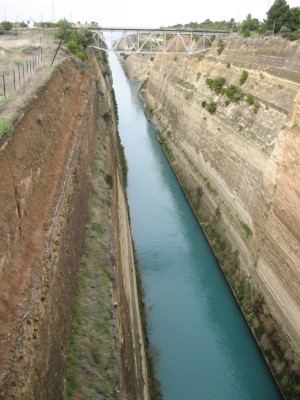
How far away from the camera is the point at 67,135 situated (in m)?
10.6

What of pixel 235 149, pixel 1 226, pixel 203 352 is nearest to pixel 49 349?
pixel 1 226

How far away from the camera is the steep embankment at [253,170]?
10367 millimetres

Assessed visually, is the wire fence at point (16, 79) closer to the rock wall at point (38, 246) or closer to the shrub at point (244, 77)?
the rock wall at point (38, 246)

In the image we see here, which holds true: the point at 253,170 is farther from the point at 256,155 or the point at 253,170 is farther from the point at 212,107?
the point at 212,107

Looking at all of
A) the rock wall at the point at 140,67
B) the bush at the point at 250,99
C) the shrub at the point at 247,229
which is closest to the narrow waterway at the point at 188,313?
the shrub at the point at 247,229

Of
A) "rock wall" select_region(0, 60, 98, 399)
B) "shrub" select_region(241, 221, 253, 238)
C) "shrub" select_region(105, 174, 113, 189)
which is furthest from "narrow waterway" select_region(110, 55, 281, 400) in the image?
"rock wall" select_region(0, 60, 98, 399)

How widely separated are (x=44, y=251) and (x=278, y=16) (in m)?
24.6

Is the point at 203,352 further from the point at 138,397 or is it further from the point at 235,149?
the point at 235,149

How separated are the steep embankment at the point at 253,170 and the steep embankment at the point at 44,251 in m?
3.30

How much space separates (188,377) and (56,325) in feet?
17.7

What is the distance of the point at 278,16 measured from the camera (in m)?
25.9

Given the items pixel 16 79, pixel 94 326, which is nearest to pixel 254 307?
pixel 94 326

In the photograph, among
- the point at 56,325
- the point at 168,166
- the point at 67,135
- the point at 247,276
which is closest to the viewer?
the point at 56,325

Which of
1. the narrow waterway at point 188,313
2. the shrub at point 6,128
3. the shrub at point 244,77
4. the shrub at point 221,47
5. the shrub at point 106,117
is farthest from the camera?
the shrub at point 221,47
